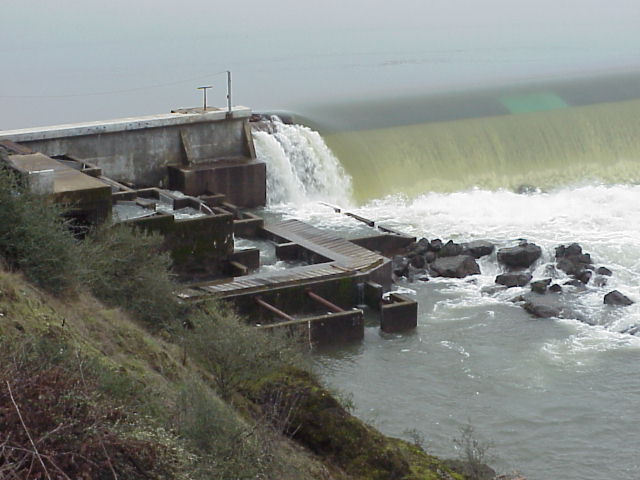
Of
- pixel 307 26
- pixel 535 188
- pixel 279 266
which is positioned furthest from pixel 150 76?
pixel 279 266

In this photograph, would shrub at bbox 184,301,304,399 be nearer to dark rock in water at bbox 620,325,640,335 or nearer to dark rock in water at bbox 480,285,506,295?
dark rock in water at bbox 620,325,640,335

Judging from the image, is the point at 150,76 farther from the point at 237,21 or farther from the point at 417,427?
the point at 417,427

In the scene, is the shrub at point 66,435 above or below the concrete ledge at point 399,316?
above

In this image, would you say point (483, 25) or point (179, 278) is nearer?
point (179, 278)

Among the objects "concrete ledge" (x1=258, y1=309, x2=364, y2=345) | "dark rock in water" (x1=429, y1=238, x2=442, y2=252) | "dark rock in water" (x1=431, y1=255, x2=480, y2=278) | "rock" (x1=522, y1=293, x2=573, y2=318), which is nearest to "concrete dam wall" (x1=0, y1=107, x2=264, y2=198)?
"dark rock in water" (x1=429, y1=238, x2=442, y2=252)

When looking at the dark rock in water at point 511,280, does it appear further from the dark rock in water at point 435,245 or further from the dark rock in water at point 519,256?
the dark rock in water at point 435,245

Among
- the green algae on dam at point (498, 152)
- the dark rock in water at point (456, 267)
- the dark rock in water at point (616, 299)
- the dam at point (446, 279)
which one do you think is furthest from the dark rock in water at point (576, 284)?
the green algae on dam at point (498, 152)
